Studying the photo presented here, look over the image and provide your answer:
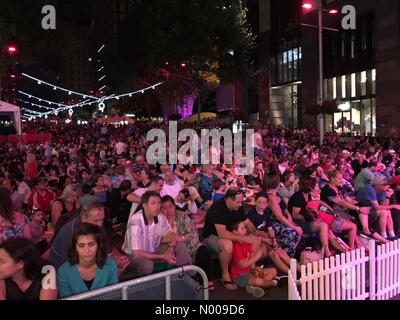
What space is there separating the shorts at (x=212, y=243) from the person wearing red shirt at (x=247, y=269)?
0.34m

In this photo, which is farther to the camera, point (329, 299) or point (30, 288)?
point (329, 299)

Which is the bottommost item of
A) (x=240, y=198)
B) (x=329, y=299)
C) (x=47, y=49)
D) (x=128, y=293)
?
(x=329, y=299)

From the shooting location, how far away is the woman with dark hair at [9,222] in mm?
5865

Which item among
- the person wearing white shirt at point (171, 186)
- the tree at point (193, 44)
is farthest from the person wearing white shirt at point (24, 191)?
the tree at point (193, 44)

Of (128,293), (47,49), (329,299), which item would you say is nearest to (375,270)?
(329,299)

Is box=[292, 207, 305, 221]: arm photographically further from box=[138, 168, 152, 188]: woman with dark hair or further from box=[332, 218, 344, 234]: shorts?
box=[138, 168, 152, 188]: woman with dark hair

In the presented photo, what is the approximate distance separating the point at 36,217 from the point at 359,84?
100ft

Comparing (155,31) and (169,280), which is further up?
(155,31)

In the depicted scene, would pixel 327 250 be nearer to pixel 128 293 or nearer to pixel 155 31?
pixel 128 293

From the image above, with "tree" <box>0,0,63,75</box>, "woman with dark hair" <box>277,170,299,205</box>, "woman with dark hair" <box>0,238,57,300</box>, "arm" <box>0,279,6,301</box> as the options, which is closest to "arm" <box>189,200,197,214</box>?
"woman with dark hair" <box>277,170,299,205</box>

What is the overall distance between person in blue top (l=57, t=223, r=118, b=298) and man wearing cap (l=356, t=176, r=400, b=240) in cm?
585

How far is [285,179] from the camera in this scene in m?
9.41

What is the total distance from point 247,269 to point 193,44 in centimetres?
3346

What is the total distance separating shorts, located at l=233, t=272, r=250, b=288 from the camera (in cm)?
611
